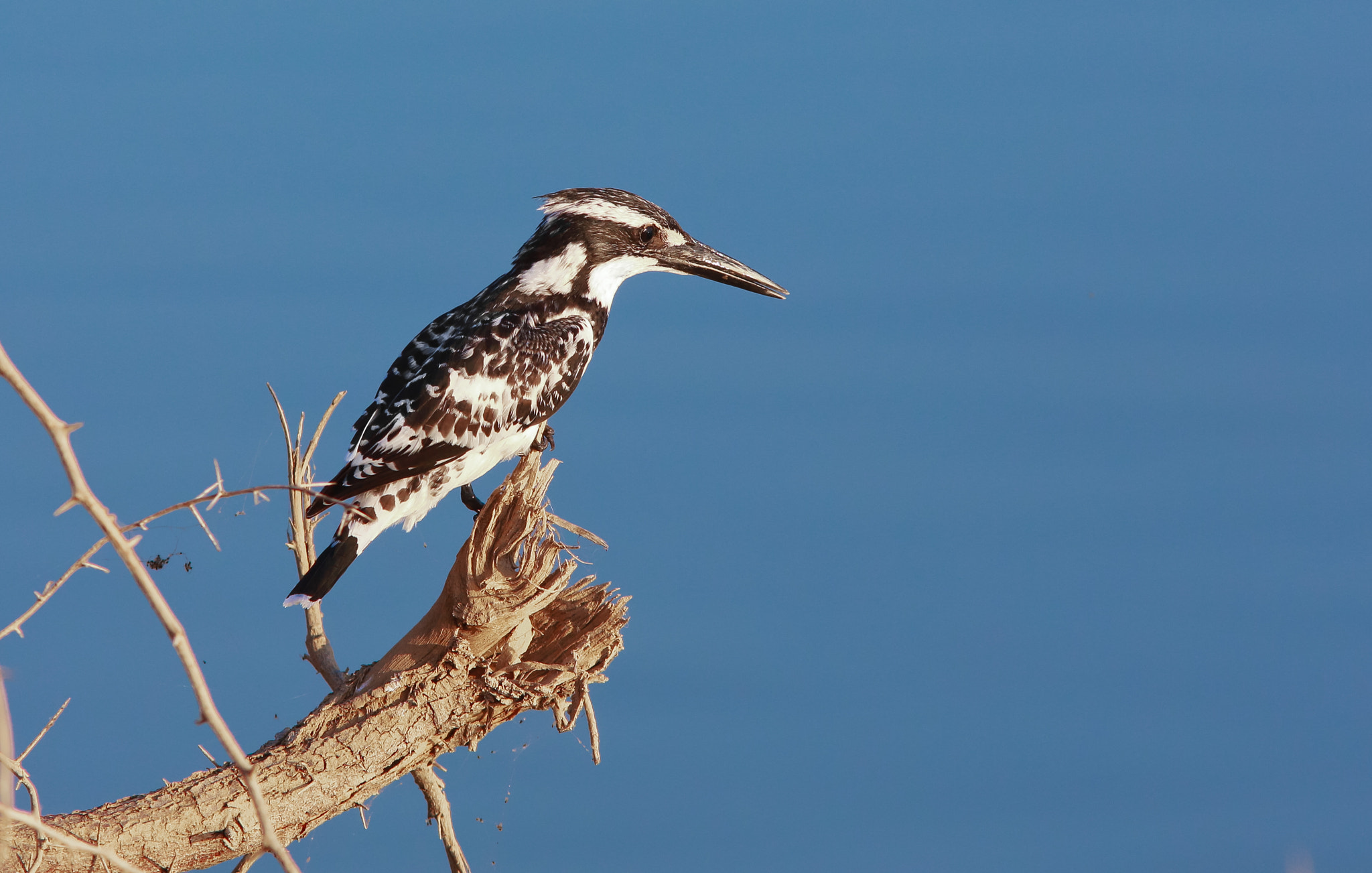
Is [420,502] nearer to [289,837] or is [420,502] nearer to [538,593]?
[538,593]

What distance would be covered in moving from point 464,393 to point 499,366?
14 cm

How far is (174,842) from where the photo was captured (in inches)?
129

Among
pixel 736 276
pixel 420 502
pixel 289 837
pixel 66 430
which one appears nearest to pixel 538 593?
pixel 420 502

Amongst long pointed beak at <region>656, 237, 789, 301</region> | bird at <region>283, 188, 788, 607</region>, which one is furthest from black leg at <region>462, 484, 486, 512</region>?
long pointed beak at <region>656, 237, 789, 301</region>

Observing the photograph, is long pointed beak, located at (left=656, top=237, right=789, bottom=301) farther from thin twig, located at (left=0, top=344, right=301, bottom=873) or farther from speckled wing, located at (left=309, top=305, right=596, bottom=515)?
thin twig, located at (left=0, top=344, right=301, bottom=873)

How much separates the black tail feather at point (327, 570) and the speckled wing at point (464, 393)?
0.54ft

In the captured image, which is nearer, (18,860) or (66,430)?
(66,430)

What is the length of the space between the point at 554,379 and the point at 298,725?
132 cm

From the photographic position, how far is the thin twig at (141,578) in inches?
53.8

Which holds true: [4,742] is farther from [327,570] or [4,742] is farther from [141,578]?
[327,570]

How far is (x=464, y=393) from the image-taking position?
378 centimetres

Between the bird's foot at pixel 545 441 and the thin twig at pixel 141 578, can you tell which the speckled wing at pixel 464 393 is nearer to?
the bird's foot at pixel 545 441

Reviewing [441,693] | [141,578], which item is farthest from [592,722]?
[141,578]

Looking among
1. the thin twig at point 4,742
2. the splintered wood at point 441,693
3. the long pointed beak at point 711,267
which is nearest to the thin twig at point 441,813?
the splintered wood at point 441,693
